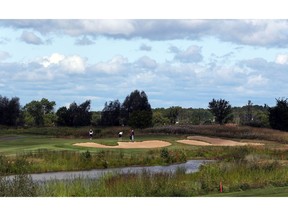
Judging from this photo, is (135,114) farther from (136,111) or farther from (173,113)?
(173,113)

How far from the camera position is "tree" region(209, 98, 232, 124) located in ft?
71.7

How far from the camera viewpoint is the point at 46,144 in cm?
2197

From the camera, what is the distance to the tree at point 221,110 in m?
21.8

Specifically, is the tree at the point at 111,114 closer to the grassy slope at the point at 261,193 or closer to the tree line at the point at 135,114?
the tree line at the point at 135,114

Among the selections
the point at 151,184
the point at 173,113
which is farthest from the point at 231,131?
the point at 151,184

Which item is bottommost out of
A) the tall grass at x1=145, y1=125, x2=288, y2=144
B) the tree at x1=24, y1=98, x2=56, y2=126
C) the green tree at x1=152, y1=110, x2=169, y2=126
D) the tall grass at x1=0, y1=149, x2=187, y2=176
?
the tall grass at x1=0, y1=149, x2=187, y2=176

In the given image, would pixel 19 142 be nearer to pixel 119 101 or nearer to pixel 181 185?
pixel 119 101

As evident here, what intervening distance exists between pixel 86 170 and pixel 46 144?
7.21 feet

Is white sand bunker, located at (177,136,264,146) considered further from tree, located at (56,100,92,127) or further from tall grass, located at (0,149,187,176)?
tree, located at (56,100,92,127)

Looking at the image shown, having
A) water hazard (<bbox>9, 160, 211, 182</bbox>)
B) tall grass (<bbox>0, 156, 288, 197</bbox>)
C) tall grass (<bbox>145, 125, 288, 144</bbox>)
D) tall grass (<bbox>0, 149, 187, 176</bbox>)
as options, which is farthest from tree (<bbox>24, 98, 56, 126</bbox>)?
tall grass (<bbox>145, 125, 288, 144</bbox>)

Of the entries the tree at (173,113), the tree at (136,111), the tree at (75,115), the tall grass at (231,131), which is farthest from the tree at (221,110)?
the tree at (75,115)

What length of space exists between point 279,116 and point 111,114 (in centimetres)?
766
